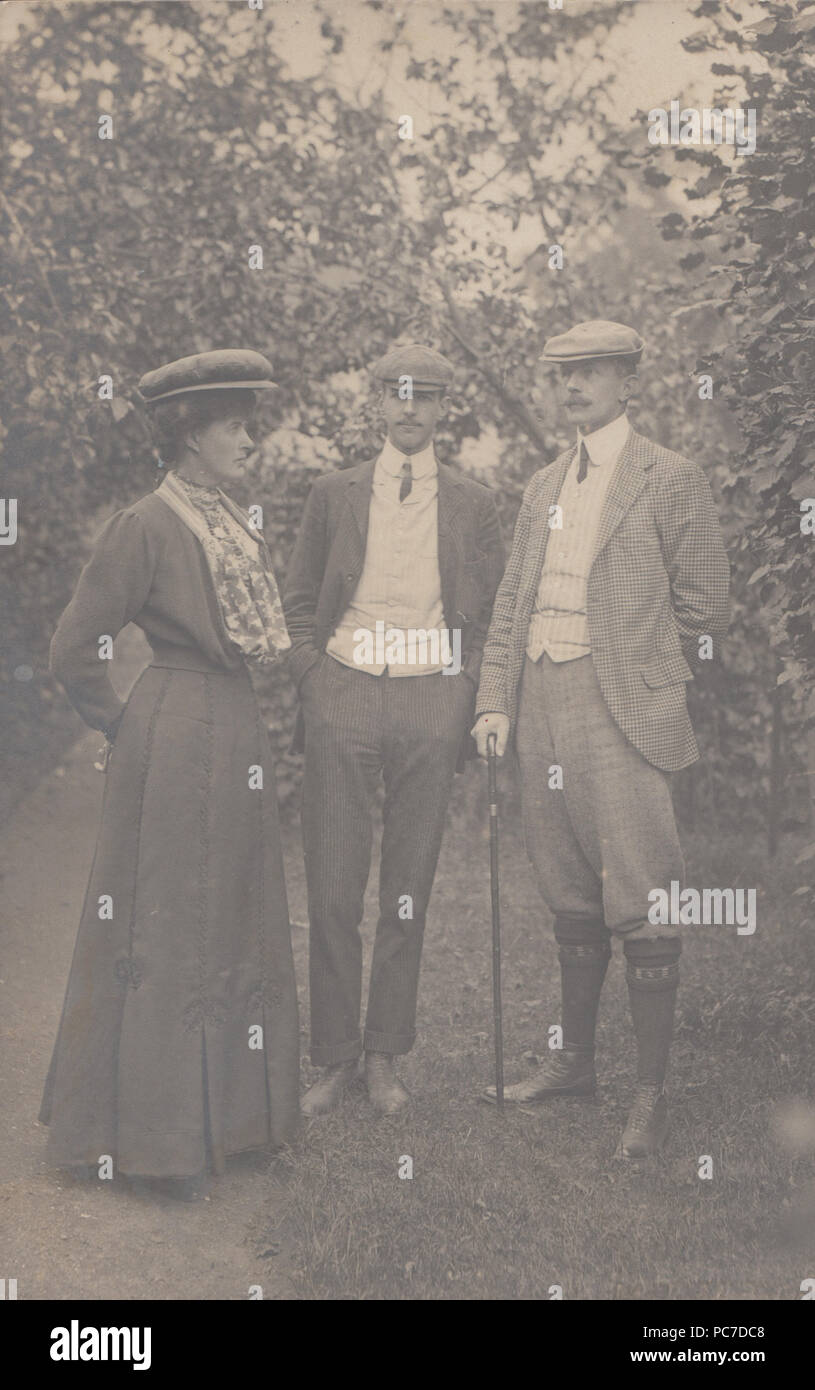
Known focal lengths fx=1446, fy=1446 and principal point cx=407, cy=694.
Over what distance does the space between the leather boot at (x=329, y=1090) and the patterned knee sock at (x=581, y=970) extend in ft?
2.50

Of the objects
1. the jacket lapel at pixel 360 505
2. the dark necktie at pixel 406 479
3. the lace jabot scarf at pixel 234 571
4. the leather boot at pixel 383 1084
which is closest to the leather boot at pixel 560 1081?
the leather boot at pixel 383 1084

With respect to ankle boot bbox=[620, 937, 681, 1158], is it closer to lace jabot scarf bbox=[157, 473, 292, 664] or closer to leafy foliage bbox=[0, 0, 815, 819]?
lace jabot scarf bbox=[157, 473, 292, 664]

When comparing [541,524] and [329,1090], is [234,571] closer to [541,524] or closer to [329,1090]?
[541,524]

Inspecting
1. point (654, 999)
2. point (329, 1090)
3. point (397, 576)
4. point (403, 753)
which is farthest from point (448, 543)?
point (329, 1090)

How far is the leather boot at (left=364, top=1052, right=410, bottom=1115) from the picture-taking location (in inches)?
189

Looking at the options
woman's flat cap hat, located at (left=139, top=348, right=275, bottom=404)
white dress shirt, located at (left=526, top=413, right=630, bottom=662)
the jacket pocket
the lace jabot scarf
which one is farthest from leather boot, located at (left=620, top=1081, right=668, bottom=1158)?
woman's flat cap hat, located at (left=139, top=348, right=275, bottom=404)

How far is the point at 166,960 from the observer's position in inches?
165

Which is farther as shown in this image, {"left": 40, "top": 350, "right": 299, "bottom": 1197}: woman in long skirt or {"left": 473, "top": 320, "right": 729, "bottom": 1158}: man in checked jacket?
{"left": 473, "top": 320, "right": 729, "bottom": 1158}: man in checked jacket

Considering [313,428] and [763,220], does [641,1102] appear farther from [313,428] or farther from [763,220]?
[313,428]

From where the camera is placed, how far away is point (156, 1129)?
4.16 m

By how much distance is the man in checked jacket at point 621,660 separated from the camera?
178 inches

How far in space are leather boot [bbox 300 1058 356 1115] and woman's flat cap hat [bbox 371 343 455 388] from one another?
2.30m

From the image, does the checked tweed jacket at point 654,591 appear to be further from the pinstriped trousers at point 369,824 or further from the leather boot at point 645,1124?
the leather boot at point 645,1124

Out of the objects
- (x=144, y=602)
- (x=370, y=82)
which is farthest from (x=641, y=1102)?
(x=370, y=82)
